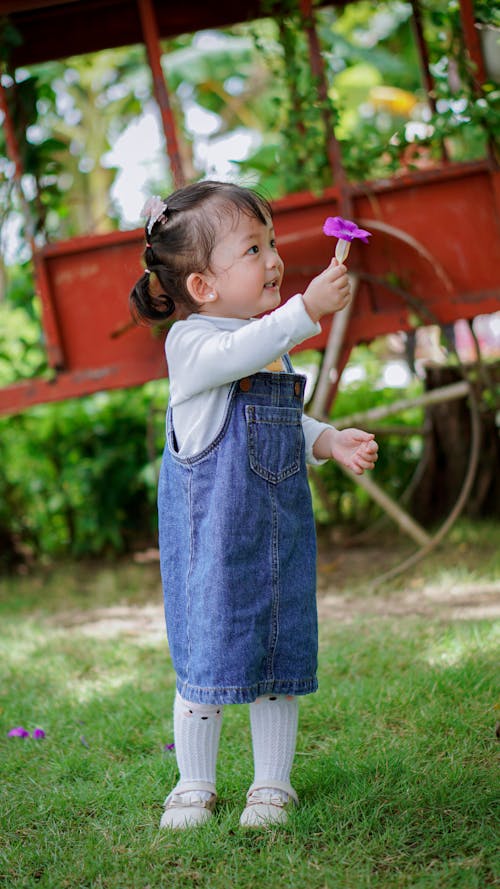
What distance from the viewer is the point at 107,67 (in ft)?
25.4

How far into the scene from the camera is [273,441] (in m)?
1.82

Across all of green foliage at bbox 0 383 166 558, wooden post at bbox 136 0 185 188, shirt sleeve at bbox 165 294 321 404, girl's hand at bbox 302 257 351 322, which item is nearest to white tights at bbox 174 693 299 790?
shirt sleeve at bbox 165 294 321 404

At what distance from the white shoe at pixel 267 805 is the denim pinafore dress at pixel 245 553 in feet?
0.67

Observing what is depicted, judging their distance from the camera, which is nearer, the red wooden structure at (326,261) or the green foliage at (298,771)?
the green foliage at (298,771)

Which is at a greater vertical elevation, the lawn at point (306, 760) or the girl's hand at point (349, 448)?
the girl's hand at point (349, 448)

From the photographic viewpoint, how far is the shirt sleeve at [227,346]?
5.50 ft

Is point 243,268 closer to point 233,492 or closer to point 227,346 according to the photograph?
point 227,346

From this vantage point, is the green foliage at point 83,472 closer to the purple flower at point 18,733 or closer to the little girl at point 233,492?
the purple flower at point 18,733

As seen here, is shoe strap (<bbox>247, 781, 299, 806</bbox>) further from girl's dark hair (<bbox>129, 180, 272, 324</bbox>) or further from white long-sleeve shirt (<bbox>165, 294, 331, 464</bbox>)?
→ girl's dark hair (<bbox>129, 180, 272, 324</bbox>)

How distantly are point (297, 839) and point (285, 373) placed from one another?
0.89 metres

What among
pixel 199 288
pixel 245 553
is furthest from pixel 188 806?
pixel 199 288

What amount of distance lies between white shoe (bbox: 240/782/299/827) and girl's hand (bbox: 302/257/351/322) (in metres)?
0.95

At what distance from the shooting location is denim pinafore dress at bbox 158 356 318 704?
177cm

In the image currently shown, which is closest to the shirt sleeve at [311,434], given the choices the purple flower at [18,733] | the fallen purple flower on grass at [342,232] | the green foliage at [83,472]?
the fallen purple flower on grass at [342,232]
